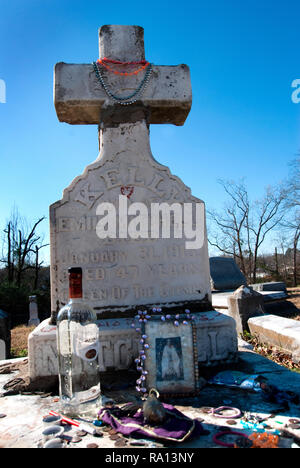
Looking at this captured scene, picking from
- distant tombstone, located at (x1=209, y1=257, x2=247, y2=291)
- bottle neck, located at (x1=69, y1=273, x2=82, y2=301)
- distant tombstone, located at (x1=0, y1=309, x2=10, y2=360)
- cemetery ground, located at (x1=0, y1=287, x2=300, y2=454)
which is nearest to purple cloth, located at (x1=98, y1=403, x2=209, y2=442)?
cemetery ground, located at (x1=0, y1=287, x2=300, y2=454)

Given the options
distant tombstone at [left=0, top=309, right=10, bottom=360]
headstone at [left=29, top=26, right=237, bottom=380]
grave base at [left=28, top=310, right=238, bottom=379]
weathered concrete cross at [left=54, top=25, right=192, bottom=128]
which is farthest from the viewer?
distant tombstone at [left=0, top=309, right=10, bottom=360]

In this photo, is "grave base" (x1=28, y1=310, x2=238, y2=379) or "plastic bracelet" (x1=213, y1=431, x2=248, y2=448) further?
"grave base" (x1=28, y1=310, x2=238, y2=379)

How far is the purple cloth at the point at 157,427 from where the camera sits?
5.68 ft

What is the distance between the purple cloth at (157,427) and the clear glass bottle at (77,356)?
9.0 inches

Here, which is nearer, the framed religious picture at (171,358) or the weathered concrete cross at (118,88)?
the framed religious picture at (171,358)

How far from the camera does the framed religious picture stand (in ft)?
7.87

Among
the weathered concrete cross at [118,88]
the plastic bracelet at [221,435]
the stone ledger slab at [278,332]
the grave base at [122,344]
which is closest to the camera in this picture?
the plastic bracelet at [221,435]

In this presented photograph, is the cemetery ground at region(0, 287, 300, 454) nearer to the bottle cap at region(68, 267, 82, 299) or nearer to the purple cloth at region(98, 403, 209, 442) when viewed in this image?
the purple cloth at region(98, 403, 209, 442)

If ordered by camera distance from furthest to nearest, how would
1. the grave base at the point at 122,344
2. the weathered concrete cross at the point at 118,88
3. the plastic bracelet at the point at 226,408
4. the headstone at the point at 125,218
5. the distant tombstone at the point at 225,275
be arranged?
the distant tombstone at the point at 225,275, the weathered concrete cross at the point at 118,88, the headstone at the point at 125,218, the grave base at the point at 122,344, the plastic bracelet at the point at 226,408

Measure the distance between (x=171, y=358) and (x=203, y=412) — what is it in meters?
0.44

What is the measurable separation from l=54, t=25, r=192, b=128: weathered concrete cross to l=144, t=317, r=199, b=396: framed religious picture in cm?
204

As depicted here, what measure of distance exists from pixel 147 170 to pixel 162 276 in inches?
40.4

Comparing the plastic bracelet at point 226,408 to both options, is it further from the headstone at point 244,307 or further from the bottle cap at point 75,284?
the headstone at point 244,307

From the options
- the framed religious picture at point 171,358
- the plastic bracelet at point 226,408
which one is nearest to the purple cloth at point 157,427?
the plastic bracelet at point 226,408
